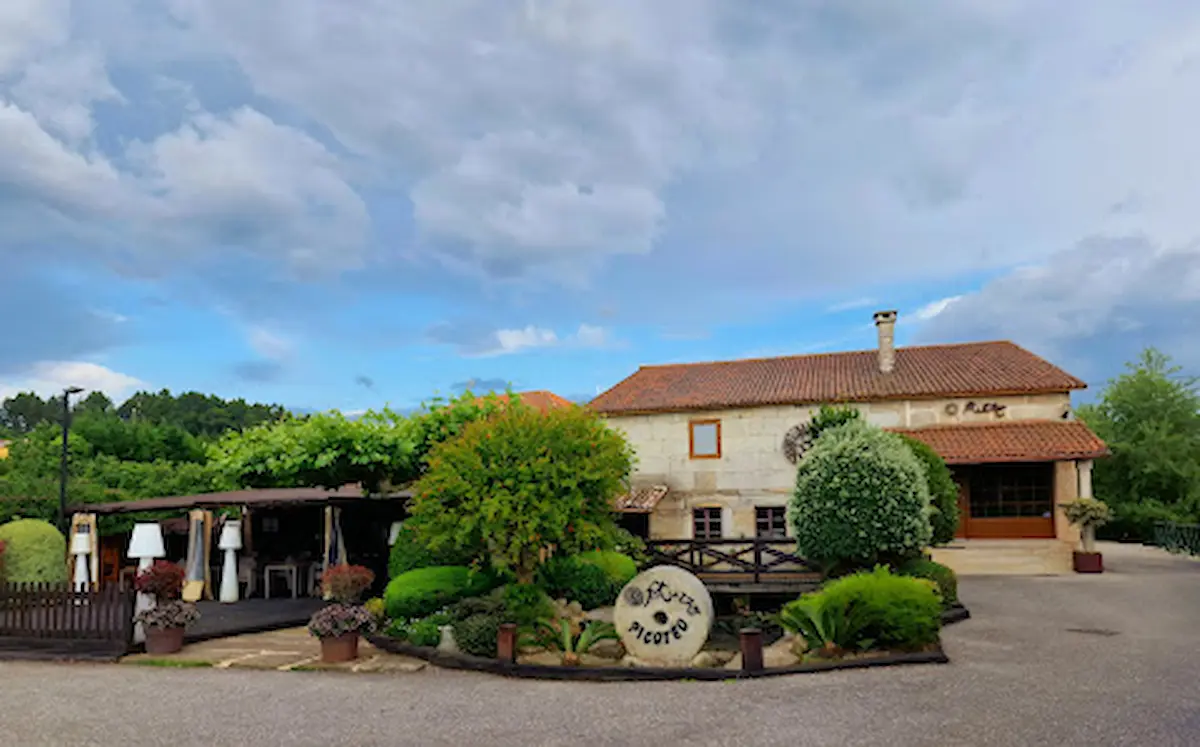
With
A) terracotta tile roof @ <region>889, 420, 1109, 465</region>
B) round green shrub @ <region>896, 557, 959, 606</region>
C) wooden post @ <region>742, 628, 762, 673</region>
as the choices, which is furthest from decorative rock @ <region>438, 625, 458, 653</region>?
terracotta tile roof @ <region>889, 420, 1109, 465</region>

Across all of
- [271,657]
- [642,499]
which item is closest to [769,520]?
[642,499]

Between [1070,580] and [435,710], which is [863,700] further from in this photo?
[1070,580]

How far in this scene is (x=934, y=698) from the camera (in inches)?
345

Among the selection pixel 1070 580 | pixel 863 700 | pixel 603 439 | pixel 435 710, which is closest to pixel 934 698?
pixel 863 700

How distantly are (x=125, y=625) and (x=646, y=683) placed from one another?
7777 mm

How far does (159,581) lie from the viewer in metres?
13.6

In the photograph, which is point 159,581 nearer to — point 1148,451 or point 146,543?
point 146,543

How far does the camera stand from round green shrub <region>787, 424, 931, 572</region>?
14453 mm

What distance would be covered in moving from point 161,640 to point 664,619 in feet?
23.9

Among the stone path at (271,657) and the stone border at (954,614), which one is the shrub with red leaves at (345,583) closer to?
the stone path at (271,657)

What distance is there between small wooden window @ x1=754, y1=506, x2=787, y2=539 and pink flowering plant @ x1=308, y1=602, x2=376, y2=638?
49.5 ft

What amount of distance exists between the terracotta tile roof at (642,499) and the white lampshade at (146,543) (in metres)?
11.8

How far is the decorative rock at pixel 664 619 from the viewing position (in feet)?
36.2

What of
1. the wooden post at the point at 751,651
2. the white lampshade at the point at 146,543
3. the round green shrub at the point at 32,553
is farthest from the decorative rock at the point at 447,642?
the round green shrub at the point at 32,553
